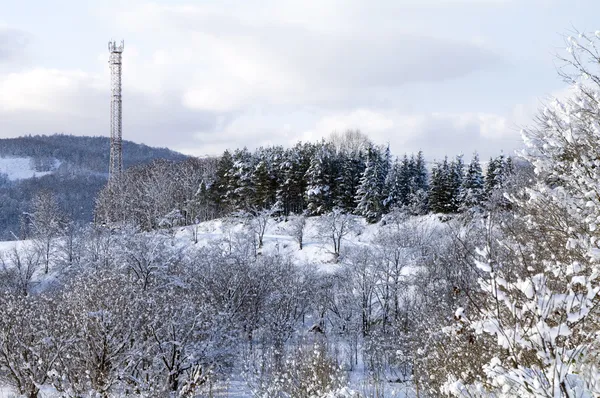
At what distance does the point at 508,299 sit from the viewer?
14.5 ft

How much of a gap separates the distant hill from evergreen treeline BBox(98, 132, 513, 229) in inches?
1892

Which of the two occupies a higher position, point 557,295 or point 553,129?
point 553,129

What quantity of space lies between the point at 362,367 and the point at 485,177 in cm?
2873

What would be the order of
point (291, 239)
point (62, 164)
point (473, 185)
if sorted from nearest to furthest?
point (473, 185), point (291, 239), point (62, 164)

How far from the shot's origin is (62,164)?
15775 cm

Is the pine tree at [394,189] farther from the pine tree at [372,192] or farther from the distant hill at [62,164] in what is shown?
the distant hill at [62,164]

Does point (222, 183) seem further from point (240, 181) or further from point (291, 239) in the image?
point (291, 239)

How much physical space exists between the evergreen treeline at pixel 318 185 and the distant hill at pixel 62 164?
158 feet

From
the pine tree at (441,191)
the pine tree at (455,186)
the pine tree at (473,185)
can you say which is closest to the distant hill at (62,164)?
the pine tree at (441,191)

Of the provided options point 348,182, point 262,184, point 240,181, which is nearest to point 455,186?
point 348,182

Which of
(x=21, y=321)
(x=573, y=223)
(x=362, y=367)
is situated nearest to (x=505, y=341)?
(x=573, y=223)

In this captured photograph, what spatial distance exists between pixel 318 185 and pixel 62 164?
419 ft

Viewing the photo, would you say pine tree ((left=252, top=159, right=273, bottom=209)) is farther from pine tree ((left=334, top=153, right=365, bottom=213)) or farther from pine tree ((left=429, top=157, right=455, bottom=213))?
pine tree ((left=429, top=157, right=455, bottom=213))

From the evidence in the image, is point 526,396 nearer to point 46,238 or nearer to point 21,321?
point 21,321
